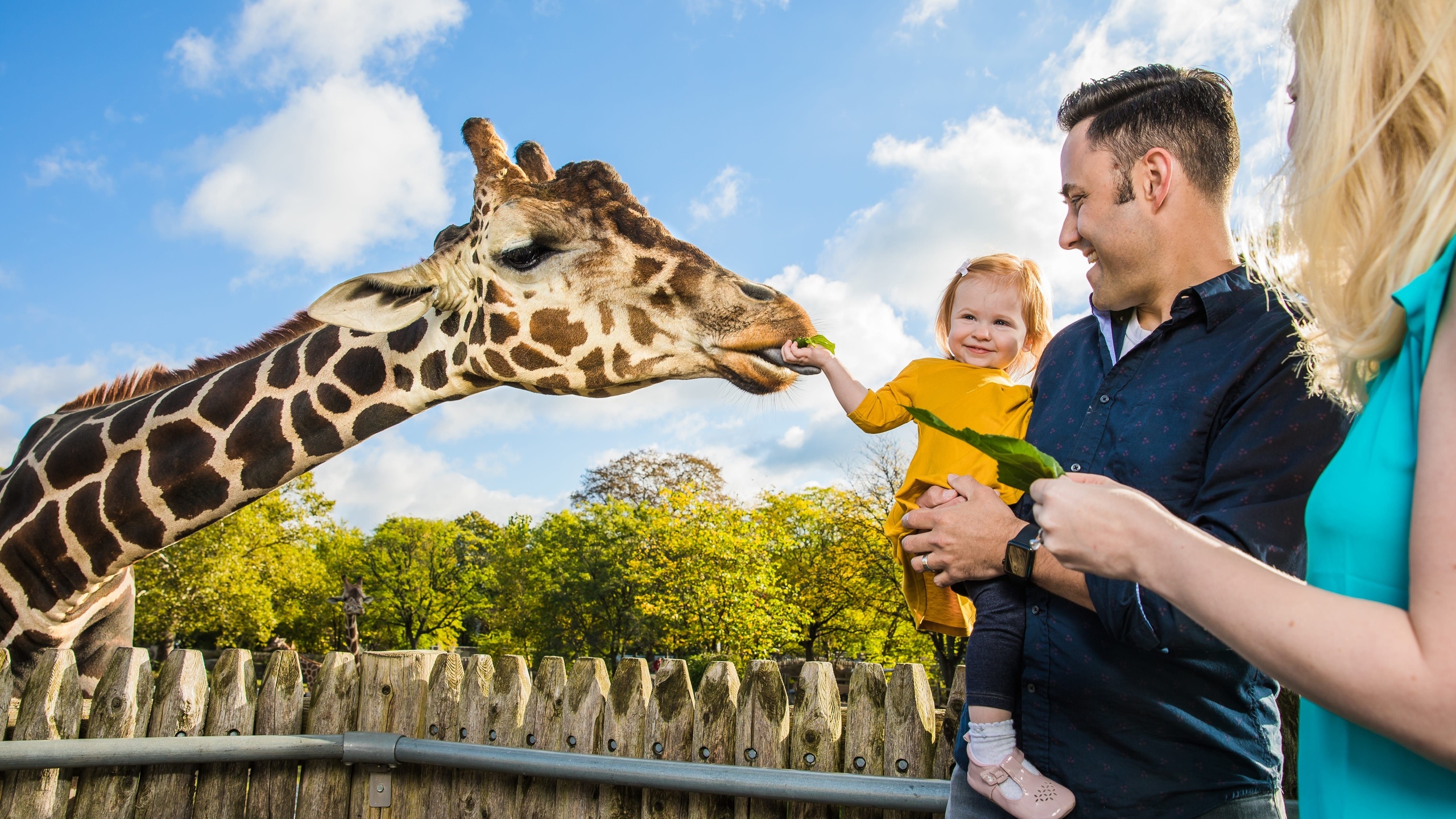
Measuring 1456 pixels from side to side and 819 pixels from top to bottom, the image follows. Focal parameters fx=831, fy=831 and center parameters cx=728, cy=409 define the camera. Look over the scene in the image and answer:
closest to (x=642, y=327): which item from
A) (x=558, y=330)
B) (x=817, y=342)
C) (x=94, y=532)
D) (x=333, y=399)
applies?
(x=558, y=330)

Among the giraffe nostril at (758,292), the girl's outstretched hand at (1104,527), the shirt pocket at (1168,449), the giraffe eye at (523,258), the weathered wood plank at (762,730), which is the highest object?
the giraffe eye at (523,258)

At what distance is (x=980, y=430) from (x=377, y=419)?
2580mm

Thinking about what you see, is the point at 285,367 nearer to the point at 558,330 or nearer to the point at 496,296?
the point at 496,296

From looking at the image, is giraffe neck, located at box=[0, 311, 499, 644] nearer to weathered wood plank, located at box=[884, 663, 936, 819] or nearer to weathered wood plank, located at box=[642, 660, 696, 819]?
weathered wood plank, located at box=[642, 660, 696, 819]

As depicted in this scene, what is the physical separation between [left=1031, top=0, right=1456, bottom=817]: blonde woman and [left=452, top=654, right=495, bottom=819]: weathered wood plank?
2891mm

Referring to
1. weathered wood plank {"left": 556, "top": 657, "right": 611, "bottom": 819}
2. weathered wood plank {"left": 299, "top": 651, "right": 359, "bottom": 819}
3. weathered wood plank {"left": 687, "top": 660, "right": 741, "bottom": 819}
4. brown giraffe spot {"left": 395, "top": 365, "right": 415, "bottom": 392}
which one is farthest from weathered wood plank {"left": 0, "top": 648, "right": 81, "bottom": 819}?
weathered wood plank {"left": 687, "top": 660, "right": 741, "bottom": 819}

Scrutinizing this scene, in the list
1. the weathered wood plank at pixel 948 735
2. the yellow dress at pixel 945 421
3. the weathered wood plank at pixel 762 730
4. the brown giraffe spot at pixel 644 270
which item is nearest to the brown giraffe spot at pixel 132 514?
the brown giraffe spot at pixel 644 270

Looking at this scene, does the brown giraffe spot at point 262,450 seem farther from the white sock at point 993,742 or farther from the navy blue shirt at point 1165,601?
the navy blue shirt at point 1165,601

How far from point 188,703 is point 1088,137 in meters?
4.10

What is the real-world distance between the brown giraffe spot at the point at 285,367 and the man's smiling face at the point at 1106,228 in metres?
3.40

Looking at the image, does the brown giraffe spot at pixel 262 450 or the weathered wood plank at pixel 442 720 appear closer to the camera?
the weathered wood plank at pixel 442 720

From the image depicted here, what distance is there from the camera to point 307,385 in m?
3.81

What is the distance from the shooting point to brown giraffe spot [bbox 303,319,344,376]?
3859mm

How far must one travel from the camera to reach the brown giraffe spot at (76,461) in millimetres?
3934
